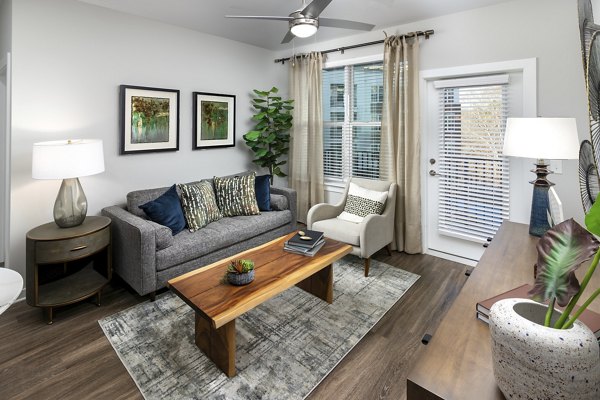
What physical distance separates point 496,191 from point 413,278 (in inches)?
48.4

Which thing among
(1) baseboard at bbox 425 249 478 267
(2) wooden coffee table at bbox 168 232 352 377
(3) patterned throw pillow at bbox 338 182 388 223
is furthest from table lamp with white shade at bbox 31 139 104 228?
(1) baseboard at bbox 425 249 478 267

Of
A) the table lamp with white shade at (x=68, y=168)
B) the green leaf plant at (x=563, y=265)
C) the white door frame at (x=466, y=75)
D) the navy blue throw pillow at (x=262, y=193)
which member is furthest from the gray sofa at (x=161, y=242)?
the green leaf plant at (x=563, y=265)

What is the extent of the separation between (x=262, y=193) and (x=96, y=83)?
205 cm

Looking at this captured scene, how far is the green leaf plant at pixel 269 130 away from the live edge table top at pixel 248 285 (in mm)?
2109

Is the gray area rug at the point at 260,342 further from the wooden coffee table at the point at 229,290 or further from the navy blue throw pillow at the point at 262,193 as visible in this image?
the navy blue throw pillow at the point at 262,193

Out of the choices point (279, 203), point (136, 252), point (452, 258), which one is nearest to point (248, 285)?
point (136, 252)

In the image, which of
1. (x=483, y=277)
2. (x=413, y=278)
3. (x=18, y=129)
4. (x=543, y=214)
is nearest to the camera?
(x=483, y=277)

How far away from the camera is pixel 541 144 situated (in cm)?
192

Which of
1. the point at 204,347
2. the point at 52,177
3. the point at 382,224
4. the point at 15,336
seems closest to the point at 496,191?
the point at 382,224

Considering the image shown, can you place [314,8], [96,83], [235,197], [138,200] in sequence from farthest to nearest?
[235,197] < [138,200] < [96,83] < [314,8]

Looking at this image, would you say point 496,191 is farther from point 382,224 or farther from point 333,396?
point 333,396

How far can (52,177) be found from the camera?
7.79ft

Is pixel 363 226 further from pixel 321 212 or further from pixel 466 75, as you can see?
pixel 466 75

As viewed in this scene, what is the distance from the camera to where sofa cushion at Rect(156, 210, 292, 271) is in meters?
2.74
